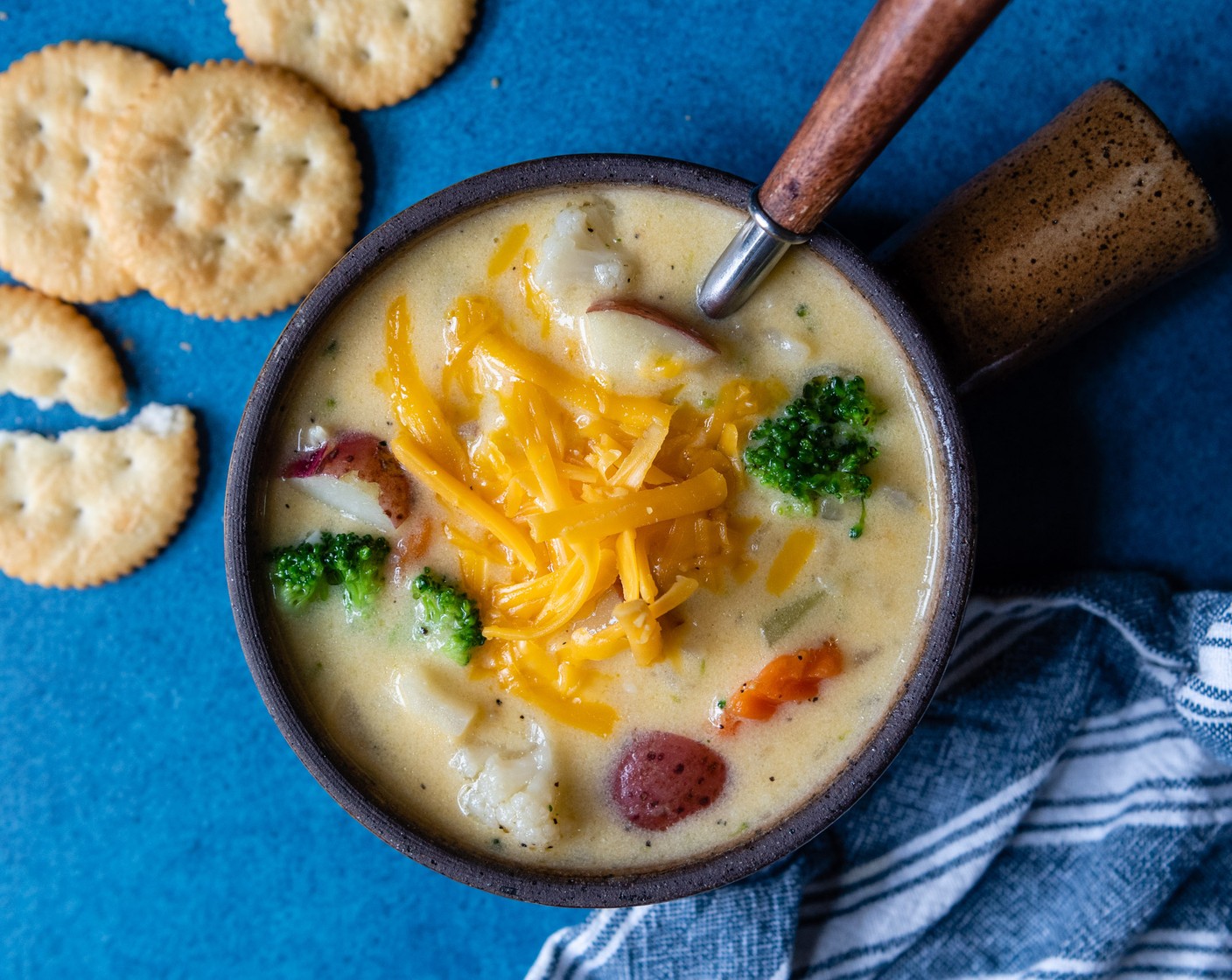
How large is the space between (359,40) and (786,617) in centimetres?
173

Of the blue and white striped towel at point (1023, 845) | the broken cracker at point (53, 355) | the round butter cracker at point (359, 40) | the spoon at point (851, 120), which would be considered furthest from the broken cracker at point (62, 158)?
the blue and white striped towel at point (1023, 845)

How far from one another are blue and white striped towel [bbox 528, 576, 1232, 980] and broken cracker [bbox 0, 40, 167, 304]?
203 cm

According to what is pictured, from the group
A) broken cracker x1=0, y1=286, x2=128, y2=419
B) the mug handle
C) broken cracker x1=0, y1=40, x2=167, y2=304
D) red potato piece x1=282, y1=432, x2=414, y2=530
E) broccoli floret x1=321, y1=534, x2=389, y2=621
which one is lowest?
broken cracker x1=0, y1=286, x2=128, y2=419

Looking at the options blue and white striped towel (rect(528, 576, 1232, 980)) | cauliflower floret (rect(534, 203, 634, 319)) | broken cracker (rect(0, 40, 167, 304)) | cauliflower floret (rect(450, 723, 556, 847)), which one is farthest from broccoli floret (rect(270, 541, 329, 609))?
blue and white striped towel (rect(528, 576, 1232, 980))

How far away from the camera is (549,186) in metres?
1.99

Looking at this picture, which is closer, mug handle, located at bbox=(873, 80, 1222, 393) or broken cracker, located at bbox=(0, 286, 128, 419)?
mug handle, located at bbox=(873, 80, 1222, 393)

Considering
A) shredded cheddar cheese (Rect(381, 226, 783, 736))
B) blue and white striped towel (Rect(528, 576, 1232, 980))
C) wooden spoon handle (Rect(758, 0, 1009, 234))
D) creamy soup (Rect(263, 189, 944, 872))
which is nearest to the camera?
wooden spoon handle (Rect(758, 0, 1009, 234))

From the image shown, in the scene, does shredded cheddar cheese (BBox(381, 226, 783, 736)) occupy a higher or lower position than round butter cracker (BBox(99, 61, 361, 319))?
higher

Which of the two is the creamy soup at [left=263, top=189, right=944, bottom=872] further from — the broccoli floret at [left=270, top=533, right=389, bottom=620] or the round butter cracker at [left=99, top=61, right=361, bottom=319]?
the round butter cracker at [left=99, top=61, right=361, bottom=319]

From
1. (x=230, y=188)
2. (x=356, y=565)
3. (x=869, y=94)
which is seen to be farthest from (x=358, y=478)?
(x=869, y=94)

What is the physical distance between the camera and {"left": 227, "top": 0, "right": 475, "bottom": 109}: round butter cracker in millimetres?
2508

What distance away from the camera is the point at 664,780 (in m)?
2.00

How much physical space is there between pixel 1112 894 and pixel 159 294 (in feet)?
8.89

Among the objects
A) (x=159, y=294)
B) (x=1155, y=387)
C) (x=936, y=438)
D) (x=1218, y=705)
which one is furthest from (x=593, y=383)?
(x=1218, y=705)
